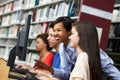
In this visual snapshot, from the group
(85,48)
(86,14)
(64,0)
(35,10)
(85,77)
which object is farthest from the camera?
(35,10)

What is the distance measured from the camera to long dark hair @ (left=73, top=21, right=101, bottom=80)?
5.27 ft

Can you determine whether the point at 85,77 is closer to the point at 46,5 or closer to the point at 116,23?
the point at 116,23

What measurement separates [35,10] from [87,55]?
4207 millimetres

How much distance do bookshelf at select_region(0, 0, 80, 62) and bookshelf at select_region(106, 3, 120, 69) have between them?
1.52ft

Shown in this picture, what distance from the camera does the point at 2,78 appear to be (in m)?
1.55

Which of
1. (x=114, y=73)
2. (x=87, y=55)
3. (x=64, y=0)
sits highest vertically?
(x=64, y=0)

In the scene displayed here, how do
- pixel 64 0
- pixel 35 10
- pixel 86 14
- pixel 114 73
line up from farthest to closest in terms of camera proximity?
pixel 35 10 → pixel 64 0 → pixel 86 14 → pixel 114 73

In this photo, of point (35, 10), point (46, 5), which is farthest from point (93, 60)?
point (35, 10)

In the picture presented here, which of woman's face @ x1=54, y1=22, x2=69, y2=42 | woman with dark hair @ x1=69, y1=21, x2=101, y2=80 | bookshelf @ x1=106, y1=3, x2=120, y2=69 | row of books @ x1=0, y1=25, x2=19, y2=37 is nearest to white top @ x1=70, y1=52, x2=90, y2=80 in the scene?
woman with dark hair @ x1=69, y1=21, x2=101, y2=80

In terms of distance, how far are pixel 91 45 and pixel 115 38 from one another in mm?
1876

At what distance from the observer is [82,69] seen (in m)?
1.56

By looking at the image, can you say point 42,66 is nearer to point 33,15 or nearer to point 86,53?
point 86,53

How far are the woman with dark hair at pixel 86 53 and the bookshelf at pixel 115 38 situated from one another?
176 centimetres

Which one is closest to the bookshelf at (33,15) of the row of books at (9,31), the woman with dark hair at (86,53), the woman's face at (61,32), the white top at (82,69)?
the row of books at (9,31)
